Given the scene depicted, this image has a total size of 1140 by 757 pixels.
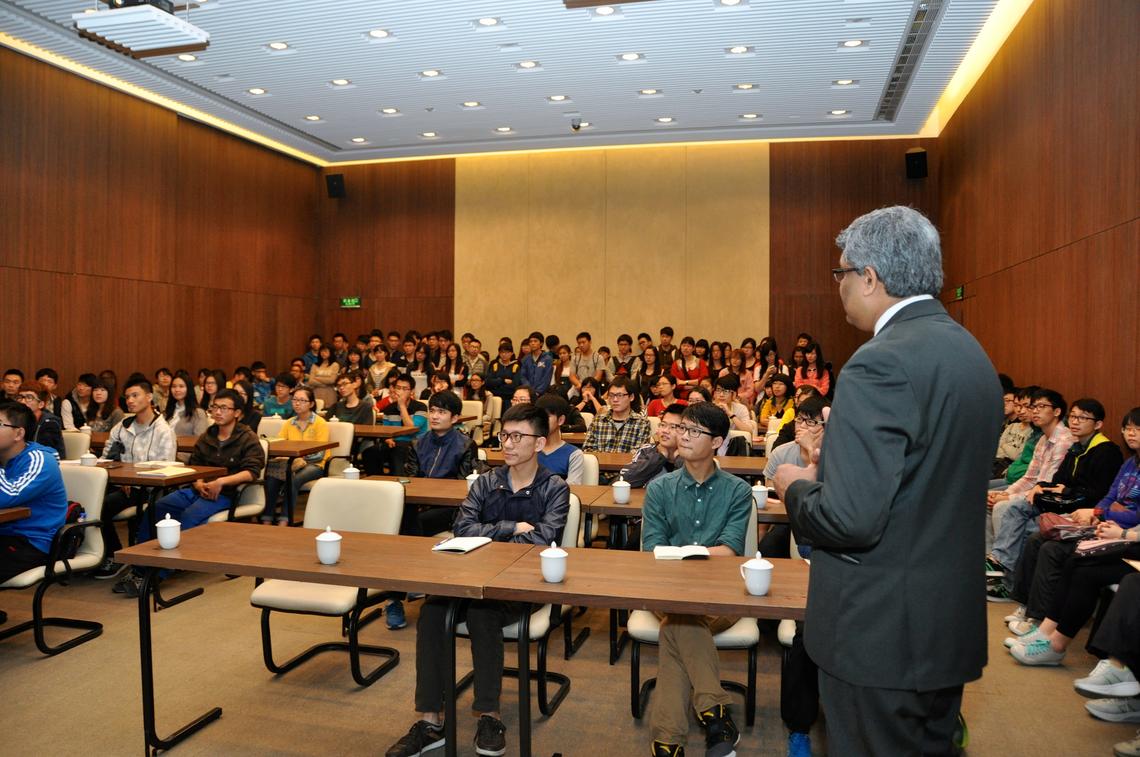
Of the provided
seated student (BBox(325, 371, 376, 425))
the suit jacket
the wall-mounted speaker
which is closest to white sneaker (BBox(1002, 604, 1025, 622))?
the suit jacket

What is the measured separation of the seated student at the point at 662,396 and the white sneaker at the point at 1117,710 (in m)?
3.42

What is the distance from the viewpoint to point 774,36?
755 centimetres

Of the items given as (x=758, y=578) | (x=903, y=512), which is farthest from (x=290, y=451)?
Result: (x=903, y=512)

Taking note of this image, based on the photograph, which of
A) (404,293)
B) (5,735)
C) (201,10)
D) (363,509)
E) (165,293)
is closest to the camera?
(5,735)

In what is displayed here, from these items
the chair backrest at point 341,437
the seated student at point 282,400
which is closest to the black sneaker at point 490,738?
the chair backrest at point 341,437

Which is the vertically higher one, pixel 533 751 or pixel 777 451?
pixel 777 451

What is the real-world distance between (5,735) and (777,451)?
392cm

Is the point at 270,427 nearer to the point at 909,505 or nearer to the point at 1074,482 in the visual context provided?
the point at 1074,482

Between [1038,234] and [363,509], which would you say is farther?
[1038,234]

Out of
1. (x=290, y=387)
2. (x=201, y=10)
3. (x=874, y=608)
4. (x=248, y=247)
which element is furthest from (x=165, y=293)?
(x=874, y=608)

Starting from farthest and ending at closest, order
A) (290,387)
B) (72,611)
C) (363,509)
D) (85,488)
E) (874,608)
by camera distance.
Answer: (290,387)
(72,611)
(85,488)
(363,509)
(874,608)

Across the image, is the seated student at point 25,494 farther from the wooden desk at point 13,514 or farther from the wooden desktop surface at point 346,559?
the wooden desktop surface at point 346,559

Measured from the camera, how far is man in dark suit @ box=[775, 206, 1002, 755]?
1.55 metres

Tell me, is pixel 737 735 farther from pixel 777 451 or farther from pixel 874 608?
pixel 777 451
